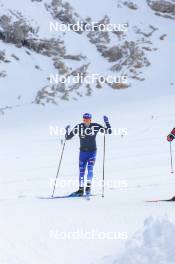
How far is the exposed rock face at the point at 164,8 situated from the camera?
39344 mm

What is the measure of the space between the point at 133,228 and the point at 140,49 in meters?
28.6

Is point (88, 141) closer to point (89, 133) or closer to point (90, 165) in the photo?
point (89, 133)

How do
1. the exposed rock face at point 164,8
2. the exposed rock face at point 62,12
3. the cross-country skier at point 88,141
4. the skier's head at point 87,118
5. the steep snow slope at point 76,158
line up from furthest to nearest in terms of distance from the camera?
1. the exposed rock face at point 164,8
2. the exposed rock face at point 62,12
3. the cross-country skier at point 88,141
4. the skier's head at point 87,118
5. the steep snow slope at point 76,158

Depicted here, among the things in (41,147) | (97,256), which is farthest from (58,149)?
(97,256)

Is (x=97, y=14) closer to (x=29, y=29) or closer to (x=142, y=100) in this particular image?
(x=29, y=29)

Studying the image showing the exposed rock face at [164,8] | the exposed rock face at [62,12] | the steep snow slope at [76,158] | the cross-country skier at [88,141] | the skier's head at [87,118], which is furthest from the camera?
→ the exposed rock face at [164,8]

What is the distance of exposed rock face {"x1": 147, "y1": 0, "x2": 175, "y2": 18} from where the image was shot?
1549 inches

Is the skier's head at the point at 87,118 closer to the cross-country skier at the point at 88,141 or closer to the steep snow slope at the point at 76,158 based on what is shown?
the cross-country skier at the point at 88,141

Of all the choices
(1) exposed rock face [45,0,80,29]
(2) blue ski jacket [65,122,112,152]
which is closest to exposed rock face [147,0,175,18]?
(1) exposed rock face [45,0,80,29]

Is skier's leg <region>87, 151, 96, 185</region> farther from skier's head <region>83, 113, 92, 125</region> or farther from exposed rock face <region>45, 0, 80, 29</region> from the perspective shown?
exposed rock face <region>45, 0, 80, 29</region>

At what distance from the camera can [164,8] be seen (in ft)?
129

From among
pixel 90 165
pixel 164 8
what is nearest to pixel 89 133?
pixel 90 165

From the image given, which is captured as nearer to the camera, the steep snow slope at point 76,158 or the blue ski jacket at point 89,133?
the steep snow slope at point 76,158

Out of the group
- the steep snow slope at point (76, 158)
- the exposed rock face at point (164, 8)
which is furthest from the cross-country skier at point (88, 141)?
the exposed rock face at point (164, 8)
